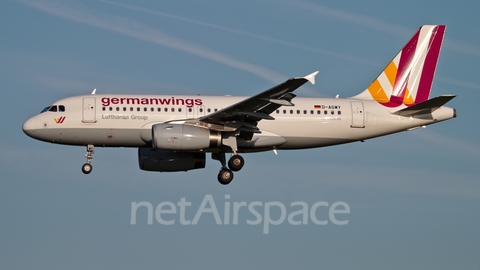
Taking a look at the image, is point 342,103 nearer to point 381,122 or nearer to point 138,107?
point 381,122

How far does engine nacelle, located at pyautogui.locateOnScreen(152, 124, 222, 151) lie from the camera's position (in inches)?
1809

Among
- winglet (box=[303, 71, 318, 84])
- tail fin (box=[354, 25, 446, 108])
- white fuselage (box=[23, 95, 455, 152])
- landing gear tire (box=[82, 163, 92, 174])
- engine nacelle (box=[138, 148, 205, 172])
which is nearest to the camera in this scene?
winglet (box=[303, 71, 318, 84])

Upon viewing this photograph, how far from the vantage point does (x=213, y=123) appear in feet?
155

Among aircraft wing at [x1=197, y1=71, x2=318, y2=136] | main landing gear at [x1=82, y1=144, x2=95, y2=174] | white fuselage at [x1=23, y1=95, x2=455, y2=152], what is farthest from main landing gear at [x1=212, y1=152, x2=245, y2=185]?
main landing gear at [x1=82, y1=144, x2=95, y2=174]

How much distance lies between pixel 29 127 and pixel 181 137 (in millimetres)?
7933

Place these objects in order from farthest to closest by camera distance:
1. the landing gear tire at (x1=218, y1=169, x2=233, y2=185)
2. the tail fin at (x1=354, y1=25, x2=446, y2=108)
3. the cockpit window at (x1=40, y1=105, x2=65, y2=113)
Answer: the tail fin at (x1=354, y1=25, x2=446, y2=108), the landing gear tire at (x1=218, y1=169, x2=233, y2=185), the cockpit window at (x1=40, y1=105, x2=65, y2=113)

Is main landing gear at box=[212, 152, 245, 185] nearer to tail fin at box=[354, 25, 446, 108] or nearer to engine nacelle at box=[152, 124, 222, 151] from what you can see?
engine nacelle at box=[152, 124, 222, 151]

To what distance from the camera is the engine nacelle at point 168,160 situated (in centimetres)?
5103

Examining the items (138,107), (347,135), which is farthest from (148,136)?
(347,135)

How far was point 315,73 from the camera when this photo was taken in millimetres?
41000

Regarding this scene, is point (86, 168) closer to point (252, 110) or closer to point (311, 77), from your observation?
point (252, 110)

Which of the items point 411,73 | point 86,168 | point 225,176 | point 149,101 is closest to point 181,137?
point 149,101

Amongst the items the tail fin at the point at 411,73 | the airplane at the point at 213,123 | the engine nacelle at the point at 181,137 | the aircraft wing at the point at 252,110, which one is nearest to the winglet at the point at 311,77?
the aircraft wing at the point at 252,110

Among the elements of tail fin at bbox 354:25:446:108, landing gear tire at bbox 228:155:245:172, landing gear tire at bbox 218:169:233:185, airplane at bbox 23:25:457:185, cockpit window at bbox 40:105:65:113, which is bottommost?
landing gear tire at bbox 218:169:233:185
